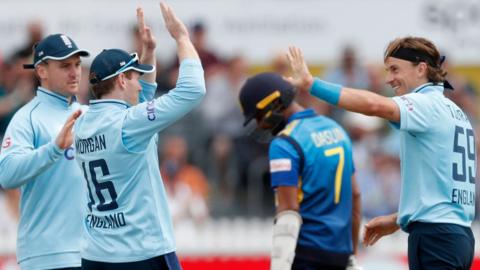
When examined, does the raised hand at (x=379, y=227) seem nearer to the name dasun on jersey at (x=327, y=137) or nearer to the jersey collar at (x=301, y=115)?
the name dasun on jersey at (x=327, y=137)

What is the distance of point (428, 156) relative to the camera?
762 cm

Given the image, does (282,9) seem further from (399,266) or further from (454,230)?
(454,230)

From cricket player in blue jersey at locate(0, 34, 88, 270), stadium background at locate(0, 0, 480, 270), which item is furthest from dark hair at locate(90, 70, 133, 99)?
stadium background at locate(0, 0, 480, 270)

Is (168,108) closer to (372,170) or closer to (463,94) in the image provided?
(372,170)

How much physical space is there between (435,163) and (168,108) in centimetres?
171

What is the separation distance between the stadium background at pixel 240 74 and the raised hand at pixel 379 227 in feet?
15.2

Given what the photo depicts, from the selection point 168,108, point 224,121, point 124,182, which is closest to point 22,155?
point 124,182

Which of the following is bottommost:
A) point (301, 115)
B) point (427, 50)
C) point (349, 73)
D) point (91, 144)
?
point (349, 73)

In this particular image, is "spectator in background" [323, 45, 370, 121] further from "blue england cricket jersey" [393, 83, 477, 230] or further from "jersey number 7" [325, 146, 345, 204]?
"blue england cricket jersey" [393, 83, 477, 230]

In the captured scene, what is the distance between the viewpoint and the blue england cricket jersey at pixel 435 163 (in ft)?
24.9

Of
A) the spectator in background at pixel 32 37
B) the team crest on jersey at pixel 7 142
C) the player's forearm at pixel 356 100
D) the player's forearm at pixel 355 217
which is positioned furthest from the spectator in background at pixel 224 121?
the player's forearm at pixel 356 100

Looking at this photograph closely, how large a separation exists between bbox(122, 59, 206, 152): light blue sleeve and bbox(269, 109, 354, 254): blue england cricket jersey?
3.25ft

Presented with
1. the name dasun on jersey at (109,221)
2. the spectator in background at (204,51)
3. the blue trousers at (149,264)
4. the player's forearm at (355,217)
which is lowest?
the spectator in background at (204,51)

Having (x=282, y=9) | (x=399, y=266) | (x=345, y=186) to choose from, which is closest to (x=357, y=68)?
(x=282, y=9)
